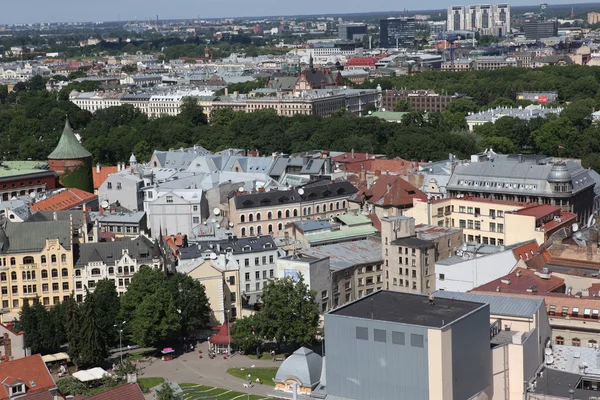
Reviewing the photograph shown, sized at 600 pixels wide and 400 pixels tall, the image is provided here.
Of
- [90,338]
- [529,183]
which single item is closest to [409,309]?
[90,338]

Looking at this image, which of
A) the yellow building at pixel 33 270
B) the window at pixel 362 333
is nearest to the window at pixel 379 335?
the window at pixel 362 333

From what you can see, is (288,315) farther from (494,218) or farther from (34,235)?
(494,218)

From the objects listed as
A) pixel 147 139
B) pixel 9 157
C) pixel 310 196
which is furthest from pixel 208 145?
pixel 310 196

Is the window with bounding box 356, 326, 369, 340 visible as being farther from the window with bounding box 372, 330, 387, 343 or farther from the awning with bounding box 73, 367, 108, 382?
the awning with bounding box 73, 367, 108, 382

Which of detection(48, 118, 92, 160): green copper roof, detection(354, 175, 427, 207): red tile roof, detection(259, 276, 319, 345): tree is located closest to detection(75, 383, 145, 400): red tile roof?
detection(259, 276, 319, 345): tree

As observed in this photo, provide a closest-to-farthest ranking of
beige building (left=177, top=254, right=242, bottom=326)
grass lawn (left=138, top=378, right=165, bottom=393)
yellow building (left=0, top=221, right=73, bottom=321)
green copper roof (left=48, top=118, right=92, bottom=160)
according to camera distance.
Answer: grass lawn (left=138, top=378, right=165, bottom=393)
beige building (left=177, top=254, right=242, bottom=326)
yellow building (left=0, top=221, right=73, bottom=321)
green copper roof (left=48, top=118, right=92, bottom=160)

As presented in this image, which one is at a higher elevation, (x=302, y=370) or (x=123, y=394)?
(x=302, y=370)
